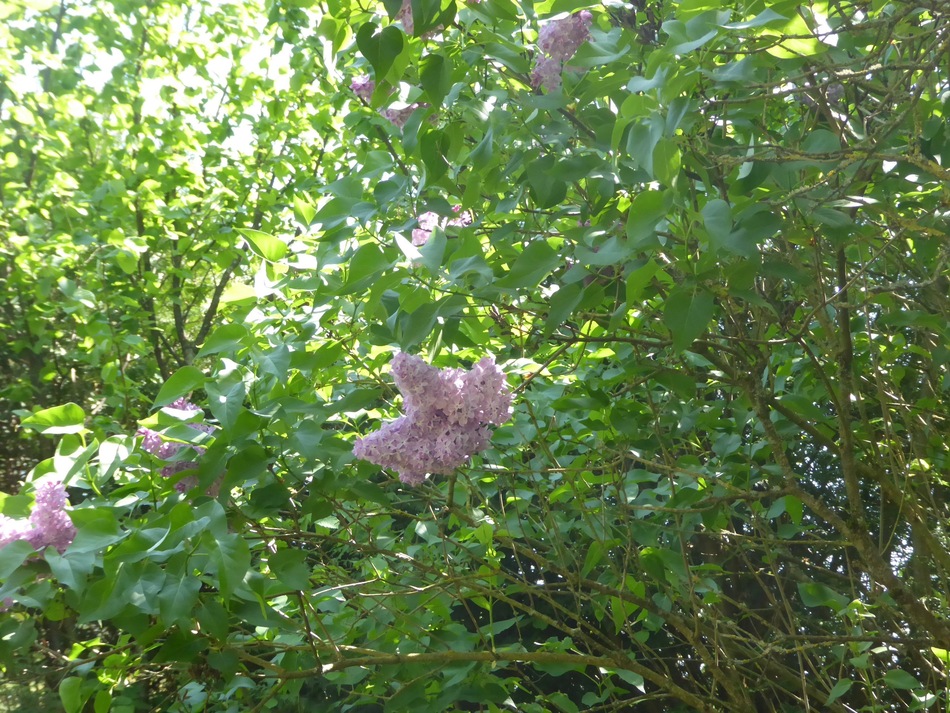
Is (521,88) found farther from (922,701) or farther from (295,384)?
(922,701)

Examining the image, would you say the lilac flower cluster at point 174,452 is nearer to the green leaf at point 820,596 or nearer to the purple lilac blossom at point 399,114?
the purple lilac blossom at point 399,114

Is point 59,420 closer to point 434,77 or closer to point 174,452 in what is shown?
point 174,452

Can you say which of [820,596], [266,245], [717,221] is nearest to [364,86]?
[266,245]

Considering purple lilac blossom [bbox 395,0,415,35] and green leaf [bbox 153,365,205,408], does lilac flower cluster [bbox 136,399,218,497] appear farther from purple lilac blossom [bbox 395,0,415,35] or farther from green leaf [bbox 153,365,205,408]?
purple lilac blossom [bbox 395,0,415,35]

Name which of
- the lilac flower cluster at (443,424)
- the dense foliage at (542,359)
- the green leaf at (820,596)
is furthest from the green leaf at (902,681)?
the lilac flower cluster at (443,424)

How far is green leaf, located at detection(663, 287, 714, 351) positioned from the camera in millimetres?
1048

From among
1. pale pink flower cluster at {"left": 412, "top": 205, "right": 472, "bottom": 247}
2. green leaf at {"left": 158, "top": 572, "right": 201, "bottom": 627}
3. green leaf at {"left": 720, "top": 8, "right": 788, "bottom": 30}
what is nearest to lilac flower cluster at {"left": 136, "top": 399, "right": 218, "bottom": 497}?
green leaf at {"left": 158, "top": 572, "right": 201, "bottom": 627}

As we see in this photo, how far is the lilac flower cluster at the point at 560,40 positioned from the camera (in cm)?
134

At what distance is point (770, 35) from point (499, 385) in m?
0.61

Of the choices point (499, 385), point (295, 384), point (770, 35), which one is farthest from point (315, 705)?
point (770, 35)

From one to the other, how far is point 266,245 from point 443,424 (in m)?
0.43

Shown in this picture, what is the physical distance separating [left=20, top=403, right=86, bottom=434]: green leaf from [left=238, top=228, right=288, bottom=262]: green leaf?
377mm

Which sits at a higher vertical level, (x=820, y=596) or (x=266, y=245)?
(x=266, y=245)

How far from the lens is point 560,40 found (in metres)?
1.35
